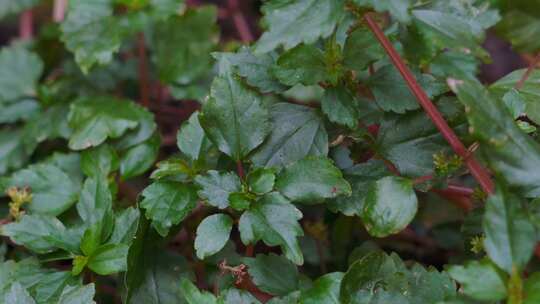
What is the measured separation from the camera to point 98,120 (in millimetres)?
1201

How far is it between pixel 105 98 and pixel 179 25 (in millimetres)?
254

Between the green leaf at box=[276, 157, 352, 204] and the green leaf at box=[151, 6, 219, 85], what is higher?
the green leaf at box=[276, 157, 352, 204]

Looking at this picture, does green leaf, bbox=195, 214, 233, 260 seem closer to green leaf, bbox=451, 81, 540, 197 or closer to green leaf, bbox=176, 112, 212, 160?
green leaf, bbox=176, 112, 212, 160

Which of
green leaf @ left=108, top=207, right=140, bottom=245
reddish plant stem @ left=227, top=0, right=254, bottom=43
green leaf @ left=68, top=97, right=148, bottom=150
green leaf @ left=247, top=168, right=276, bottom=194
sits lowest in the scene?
reddish plant stem @ left=227, top=0, right=254, bottom=43

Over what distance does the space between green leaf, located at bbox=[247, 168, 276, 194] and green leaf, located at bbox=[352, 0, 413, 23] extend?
245 mm

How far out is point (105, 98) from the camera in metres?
1.29

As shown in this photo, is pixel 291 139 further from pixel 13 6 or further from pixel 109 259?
pixel 13 6

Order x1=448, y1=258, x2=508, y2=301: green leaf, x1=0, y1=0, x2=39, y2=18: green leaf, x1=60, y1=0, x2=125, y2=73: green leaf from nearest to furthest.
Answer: x1=448, y1=258, x2=508, y2=301: green leaf, x1=60, y1=0, x2=125, y2=73: green leaf, x1=0, y1=0, x2=39, y2=18: green leaf

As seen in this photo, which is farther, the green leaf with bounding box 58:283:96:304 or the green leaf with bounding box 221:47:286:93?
the green leaf with bounding box 221:47:286:93

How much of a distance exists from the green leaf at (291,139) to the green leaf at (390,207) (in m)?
0.12

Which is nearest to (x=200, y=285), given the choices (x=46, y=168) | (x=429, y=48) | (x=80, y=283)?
(x=80, y=283)

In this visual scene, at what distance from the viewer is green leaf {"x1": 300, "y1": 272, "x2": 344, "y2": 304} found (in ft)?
2.70

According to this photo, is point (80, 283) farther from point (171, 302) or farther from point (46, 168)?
point (46, 168)

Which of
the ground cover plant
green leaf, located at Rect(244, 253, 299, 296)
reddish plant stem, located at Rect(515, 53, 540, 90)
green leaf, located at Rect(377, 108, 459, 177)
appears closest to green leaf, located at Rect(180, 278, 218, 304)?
the ground cover plant
